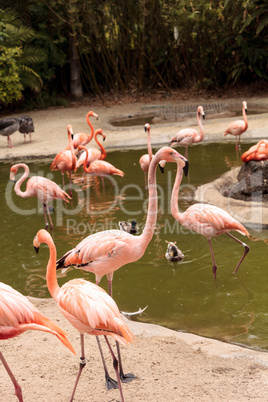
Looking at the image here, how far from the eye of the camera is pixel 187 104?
1493cm

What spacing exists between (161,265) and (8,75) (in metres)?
10.3

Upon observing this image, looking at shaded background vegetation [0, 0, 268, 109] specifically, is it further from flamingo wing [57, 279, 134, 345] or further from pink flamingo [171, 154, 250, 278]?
flamingo wing [57, 279, 134, 345]

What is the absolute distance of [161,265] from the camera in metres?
5.25

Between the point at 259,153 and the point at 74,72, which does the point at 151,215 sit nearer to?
the point at 259,153

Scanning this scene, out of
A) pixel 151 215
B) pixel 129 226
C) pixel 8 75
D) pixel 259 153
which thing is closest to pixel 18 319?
pixel 151 215

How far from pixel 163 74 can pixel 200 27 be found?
6.90 feet

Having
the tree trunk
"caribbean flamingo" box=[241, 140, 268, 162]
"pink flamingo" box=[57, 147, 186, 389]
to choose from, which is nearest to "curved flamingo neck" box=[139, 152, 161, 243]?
"pink flamingo" box=[57, 147, 186, 389]

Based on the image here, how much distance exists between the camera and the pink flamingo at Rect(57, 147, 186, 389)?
374cm

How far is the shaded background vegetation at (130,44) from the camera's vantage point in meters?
15.1

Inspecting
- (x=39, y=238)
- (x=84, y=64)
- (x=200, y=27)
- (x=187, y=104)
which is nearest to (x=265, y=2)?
(x=200, y=27)

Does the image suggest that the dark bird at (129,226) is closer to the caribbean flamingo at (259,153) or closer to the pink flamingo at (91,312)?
the caribbean flamingo at (259,153)

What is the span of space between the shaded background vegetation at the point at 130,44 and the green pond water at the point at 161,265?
7.80 metres

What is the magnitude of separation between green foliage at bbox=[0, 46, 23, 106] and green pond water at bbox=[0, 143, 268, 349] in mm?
6141

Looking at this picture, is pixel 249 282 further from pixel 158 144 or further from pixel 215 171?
pixel 158 144
